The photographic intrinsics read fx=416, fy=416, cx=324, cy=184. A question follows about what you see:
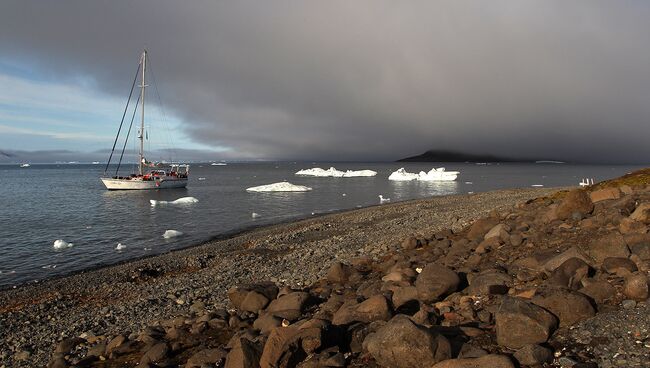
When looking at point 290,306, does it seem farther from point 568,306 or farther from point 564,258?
point 564,258

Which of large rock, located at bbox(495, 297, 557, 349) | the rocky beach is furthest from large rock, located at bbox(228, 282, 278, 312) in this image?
large rock, located at bbox(495, 297, 557, 349)

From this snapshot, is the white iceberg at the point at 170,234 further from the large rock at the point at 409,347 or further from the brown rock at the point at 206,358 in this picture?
the large rock at the point at 409,347

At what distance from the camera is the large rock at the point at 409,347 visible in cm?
515

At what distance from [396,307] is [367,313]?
37.2 inches

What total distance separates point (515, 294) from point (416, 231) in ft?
40.5

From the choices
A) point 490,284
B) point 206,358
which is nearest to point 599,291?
point 490,284

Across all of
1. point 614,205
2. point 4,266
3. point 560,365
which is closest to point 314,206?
point 4,266

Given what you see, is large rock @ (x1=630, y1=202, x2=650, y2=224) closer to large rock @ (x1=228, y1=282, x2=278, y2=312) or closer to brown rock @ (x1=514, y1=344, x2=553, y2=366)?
brown rock @ (x1=514, y1=344, x2=553, y2=366)

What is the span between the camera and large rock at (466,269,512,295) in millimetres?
7383

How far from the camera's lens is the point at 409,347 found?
17.1 feet

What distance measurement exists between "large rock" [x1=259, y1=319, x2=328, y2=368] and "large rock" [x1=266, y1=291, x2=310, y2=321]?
181 centimetres

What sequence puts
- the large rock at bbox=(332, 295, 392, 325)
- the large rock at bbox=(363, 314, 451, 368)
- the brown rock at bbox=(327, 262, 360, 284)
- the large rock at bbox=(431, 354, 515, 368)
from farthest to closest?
1. the brown rock at bbox=(327, 262, 360, 284)
2. the large rock at bbox=(332, 295, 392, 325)
3. the large rock at bbox=(363, 314, 451, 368)
4. the large rock at bbox=(431, 354, 515, 368)

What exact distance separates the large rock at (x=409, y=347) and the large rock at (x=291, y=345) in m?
0.96

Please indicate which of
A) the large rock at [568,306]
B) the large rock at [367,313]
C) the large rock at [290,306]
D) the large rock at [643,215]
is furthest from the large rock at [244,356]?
the large rock at [643,215]
